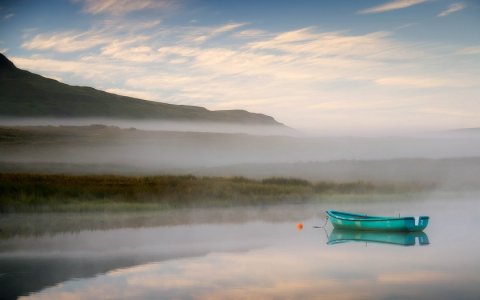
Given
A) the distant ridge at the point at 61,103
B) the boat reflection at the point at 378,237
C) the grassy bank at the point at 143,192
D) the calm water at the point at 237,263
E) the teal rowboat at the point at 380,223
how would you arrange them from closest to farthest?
the calm water at the point at 237,263 → the boat reflection at the point at 378,237 → the teal rowboat at the point at 380,223 → the grassy bank at the point at 143,192 → the distant ridge at the point at 61,103

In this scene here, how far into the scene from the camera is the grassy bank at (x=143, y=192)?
42.2 m

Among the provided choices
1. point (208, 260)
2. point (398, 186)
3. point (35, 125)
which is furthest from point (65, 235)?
point (35, 125)

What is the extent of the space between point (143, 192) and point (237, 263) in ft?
73.0

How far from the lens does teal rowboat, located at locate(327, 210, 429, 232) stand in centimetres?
3303

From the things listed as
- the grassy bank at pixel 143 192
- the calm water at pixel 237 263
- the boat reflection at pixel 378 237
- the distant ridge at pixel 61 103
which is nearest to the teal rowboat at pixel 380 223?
the boat reflection at pixel 378 237

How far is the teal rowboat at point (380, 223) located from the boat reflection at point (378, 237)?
266 millimetres

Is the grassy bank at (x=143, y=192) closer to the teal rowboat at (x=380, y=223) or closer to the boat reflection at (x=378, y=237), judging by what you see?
the teal rowboat at (x=380, y=223)

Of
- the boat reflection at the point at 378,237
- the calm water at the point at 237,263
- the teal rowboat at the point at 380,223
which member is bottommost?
the calm water at the point at 237,263

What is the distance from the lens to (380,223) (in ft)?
110

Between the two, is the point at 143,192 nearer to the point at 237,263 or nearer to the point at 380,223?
the point at 380,223

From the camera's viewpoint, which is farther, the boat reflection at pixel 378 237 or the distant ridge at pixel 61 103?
the distant ridge at pixel 61 103

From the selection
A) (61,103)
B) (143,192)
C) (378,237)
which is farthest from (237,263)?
(61,103)

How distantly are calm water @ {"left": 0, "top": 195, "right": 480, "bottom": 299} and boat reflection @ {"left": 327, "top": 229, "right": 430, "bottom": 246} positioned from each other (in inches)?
6.6

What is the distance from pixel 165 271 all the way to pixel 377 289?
7.26m
